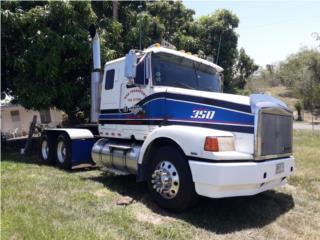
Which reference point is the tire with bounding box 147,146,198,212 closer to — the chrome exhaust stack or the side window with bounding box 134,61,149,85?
the side window with bounding box 134,61,149,85

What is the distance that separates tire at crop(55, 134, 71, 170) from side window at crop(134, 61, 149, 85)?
3.49m

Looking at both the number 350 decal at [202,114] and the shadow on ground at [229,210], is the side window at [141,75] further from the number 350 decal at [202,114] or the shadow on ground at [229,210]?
the shadow on ground at [229,210]

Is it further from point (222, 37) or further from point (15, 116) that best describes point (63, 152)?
point (15, 116)

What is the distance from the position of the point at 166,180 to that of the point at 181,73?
90.5 inches

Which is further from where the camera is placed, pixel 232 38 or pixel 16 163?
pixel 232 38

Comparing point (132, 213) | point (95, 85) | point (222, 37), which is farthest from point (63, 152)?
point (222, 37)

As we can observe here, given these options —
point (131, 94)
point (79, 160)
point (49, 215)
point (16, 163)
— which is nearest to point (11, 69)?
point (16, 163)

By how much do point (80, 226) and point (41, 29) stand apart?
9436 mm

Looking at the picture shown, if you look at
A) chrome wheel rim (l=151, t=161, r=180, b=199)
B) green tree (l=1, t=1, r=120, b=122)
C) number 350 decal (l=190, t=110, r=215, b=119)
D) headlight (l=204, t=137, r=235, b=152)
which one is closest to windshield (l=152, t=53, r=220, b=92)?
number 350 decal (l=190, t=110, r=215, b=119)

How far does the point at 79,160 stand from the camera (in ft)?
32.3

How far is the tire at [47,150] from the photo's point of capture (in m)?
11.0

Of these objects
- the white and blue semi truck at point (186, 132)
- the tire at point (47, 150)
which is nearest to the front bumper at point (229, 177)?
the white and blue semi truck at point (186, 132)

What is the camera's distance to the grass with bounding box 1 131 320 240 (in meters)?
5.19

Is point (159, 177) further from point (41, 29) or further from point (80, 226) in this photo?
point (41, 29)
